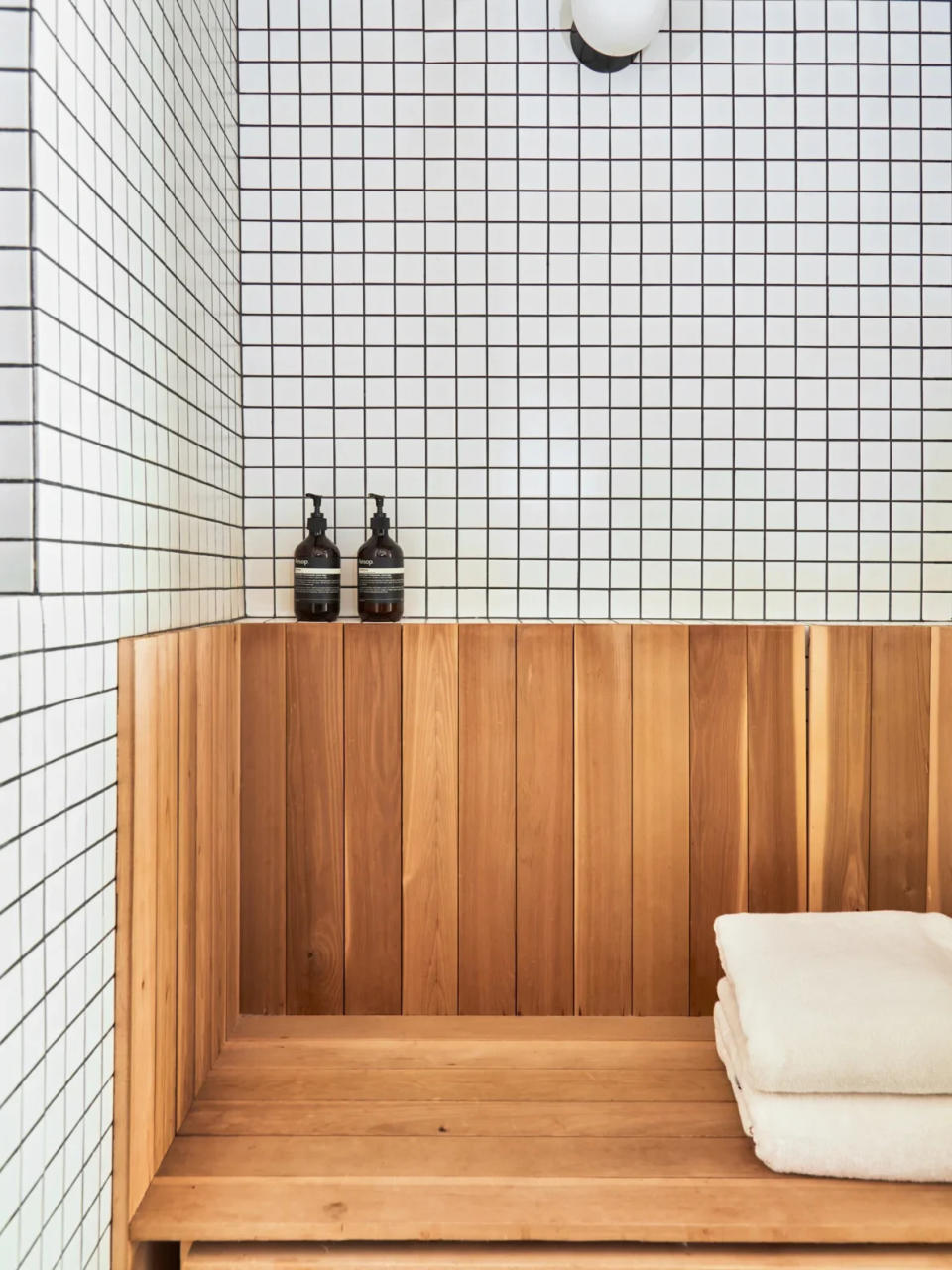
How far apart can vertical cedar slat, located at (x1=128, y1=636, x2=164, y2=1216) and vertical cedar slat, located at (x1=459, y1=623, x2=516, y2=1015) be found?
52 centimetres

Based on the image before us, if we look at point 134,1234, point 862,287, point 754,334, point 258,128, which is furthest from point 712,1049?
point 258,128

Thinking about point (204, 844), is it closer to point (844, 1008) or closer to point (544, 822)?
point (544, 822)

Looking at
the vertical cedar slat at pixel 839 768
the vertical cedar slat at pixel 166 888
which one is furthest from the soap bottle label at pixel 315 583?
the vertical cedar slat at pixel 839 768

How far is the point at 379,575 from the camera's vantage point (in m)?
1.49

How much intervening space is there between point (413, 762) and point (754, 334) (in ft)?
2.98

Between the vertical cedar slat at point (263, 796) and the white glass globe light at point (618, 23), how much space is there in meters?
1.02

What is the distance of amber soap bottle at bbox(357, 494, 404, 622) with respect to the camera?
4.88 ft

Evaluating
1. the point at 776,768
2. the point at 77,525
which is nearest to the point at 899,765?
the point at 776,768

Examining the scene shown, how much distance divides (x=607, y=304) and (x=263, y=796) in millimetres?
977

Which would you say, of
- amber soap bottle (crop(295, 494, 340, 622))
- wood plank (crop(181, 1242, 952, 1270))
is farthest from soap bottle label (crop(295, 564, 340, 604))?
wood plank (crop(181, 1242, 952, 1270))

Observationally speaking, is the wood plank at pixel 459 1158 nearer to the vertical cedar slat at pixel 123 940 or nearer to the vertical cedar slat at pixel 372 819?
the vertical cedar slat at pixel 123 940

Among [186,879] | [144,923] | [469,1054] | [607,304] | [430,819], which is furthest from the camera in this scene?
[607,304]

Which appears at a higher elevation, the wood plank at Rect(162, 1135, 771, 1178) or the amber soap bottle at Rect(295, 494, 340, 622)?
the amber soap bottle at Rect(295, 494, 340, 622)

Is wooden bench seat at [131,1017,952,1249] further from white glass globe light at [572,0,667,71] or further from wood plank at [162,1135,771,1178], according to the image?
white glass globe light at [572,0,667,71]
